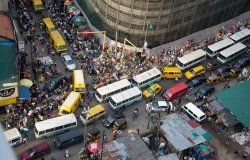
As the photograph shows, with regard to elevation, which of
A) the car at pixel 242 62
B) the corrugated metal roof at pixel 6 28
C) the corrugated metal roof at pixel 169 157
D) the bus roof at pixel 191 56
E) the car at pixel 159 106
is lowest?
the corrugated metal roof at pixel 169 157

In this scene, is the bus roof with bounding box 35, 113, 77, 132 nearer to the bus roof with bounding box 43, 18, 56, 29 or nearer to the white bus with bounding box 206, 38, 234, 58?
the bus roof with bounding box 43, 18, 56, 29

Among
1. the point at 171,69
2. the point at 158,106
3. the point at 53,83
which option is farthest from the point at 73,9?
the point at 158,106

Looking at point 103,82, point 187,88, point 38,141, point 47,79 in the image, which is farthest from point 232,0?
point 38,141

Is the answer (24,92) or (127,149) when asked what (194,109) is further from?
(24,92)

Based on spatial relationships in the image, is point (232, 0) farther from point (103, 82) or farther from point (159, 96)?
point (103, 82)

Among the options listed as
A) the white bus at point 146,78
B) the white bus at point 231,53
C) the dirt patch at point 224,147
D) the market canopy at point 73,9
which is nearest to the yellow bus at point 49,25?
the market canopy at point 73,9

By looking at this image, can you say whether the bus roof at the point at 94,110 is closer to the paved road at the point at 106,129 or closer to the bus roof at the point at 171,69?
the paved road at the point at 106,129
